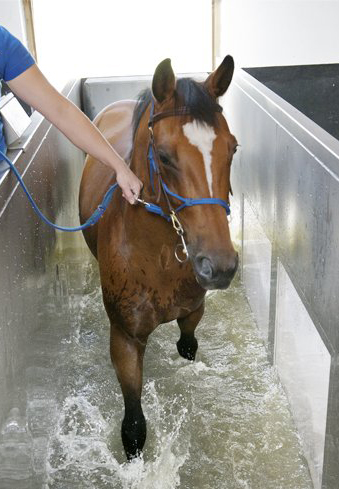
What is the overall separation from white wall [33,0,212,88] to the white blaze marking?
484 centimetres

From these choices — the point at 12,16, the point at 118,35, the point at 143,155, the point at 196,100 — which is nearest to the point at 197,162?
the point at 196,100

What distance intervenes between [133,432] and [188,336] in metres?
0.60

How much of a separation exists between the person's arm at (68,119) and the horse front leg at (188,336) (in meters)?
0.83

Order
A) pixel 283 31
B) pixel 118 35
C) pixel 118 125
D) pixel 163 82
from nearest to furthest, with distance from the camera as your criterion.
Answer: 1. pixel 163 82
2. pixel 118 125
3. pixel 283 31
4. pixel 118 35

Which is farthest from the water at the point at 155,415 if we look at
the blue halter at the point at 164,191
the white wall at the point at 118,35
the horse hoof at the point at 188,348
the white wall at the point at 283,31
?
the white wall at the point at 118,35

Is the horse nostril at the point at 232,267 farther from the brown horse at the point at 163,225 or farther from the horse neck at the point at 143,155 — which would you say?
the horse neck at the point at 143,155

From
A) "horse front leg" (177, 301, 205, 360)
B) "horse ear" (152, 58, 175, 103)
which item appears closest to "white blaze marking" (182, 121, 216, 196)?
"horse ear" (152, 58, 175, 103)

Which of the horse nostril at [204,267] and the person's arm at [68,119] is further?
the person's arm at [68,119]

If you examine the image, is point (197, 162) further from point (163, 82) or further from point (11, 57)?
point (11, 57)

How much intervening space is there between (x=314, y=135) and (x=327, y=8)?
370 cm

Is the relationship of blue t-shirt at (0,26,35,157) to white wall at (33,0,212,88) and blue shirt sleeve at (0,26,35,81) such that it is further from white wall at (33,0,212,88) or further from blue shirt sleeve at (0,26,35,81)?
white wall at (33,0,212,88)

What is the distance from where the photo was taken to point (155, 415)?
2.21m

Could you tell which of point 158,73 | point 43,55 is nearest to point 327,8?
point 43,55

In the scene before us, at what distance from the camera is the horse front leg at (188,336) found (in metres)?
2.34
